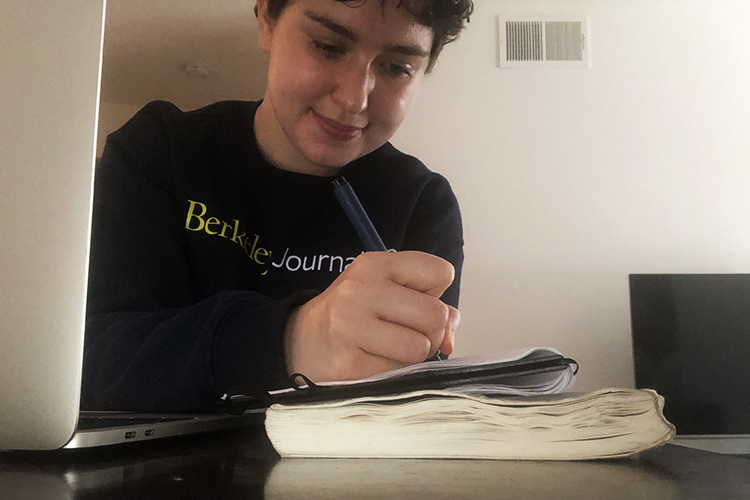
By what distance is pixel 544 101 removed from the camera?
1408mm

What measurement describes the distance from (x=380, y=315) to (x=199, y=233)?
1.58 ft

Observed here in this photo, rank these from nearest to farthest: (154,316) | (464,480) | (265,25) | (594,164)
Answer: (464,480), (154,316), (265,25), (594,164)

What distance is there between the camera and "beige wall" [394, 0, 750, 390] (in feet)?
4.37

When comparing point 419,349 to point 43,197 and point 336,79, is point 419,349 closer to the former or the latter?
point 43,197

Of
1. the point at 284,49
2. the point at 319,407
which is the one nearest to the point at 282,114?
the point at 284,49

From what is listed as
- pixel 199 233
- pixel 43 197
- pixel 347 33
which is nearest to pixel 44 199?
pixel 43 197

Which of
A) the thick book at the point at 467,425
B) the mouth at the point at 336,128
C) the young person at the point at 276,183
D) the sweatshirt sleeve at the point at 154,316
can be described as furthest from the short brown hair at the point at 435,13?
the thick book at the point at 467,425

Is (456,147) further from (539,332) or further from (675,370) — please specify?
(675,370)

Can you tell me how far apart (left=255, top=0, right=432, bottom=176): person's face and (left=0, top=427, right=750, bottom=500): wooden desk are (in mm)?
637

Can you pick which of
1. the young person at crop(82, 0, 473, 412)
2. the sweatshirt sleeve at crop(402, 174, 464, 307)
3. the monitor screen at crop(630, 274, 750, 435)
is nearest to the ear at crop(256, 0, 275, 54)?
the young person at crop(82, 0, 473, 412)

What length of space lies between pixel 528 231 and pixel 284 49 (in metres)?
0.86

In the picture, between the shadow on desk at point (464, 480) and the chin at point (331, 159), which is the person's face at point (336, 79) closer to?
the chin at point (331, 159)

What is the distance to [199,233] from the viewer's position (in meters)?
0.73

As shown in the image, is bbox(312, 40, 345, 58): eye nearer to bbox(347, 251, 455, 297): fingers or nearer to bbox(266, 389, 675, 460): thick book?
bbox(347, 251, 455, 297): fingers
